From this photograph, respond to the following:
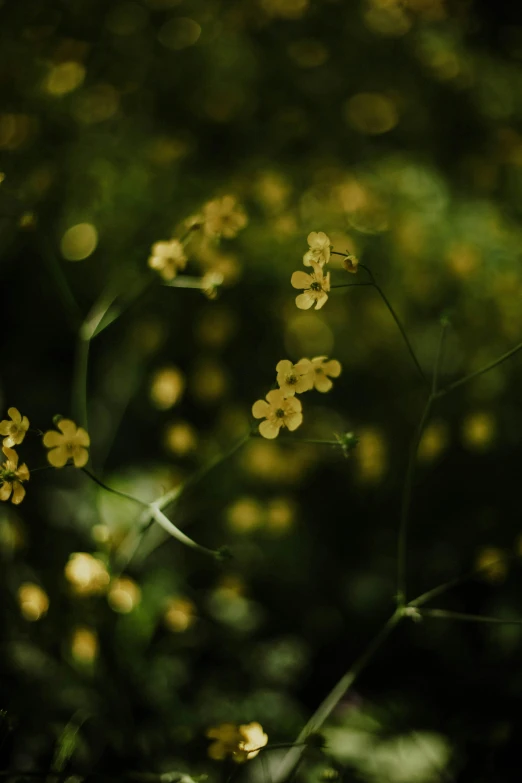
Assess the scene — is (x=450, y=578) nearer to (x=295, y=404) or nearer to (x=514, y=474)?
(x=514, y=474)

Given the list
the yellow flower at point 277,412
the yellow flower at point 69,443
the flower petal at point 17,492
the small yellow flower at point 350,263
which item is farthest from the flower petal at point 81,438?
the small yellow flower at point 350,263

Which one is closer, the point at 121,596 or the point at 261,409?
the point at 261,409

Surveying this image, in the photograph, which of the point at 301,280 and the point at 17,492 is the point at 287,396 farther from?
the point at 17,492

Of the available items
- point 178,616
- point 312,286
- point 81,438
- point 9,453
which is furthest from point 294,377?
point 178,616

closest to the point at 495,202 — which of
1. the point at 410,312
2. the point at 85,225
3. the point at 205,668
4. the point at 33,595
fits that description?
the point at 410,312

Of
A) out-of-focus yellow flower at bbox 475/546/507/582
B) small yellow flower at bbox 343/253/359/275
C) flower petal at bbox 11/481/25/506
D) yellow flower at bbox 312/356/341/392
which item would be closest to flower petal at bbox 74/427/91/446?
flower petal at bbox 11/481/25/506

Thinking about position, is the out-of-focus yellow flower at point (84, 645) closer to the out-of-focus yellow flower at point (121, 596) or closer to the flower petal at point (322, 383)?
the out-of-focus yellow flower at point (121, 596)
